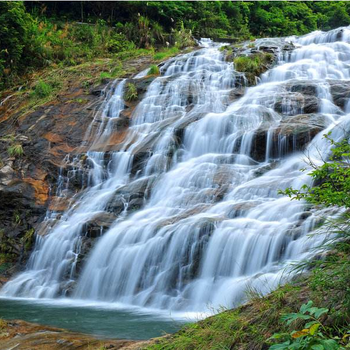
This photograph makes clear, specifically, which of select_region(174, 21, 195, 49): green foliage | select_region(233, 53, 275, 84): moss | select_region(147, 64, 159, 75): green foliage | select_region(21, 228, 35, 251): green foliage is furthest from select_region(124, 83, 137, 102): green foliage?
select_region(174, 21, 195, 49): green foliage

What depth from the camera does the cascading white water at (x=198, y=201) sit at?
25.6ft

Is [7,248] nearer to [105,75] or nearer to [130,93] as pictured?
[130,93]

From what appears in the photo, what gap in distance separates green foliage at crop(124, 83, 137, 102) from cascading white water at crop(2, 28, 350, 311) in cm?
31

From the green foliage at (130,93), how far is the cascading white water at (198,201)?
31 cm

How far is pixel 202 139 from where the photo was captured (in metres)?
12.6

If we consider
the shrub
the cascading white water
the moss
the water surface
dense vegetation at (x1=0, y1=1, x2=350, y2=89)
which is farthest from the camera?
dense vegetation at (x1=0, y1=1, x2=350, y2=89)

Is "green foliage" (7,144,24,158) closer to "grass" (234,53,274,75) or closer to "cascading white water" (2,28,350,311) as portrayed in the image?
"cascading white water" (2,28,350,311)

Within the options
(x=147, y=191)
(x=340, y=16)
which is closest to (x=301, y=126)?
(x=147, y=191)

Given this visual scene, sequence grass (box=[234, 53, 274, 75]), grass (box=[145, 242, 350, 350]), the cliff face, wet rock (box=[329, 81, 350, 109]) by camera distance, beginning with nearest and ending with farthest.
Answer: grass (box=[145, 242, 350, 350]) → the cliff face → wet rock (box=[329, 81, 350, 109]) → grass (box=[234, 53, 274, 75])

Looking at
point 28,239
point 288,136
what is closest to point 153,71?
point 288,136

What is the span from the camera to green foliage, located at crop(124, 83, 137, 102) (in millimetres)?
15789

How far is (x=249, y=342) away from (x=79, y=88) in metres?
14.8

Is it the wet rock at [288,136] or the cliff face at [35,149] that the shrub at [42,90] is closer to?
the cliff face at [35,149]

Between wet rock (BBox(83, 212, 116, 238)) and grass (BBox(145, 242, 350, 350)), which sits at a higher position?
grass (BBox(145, 242, 350, 350))
